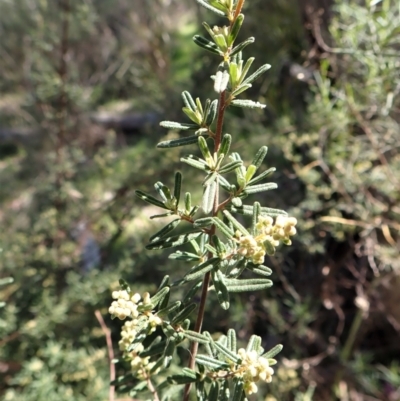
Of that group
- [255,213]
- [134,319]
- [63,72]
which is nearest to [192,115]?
[255,213]

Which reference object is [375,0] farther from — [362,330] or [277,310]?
[362,330]

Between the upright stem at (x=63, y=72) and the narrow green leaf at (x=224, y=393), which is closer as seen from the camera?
the narrow green leaf at (x=224, y=393)

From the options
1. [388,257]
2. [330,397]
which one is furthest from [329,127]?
[330,397]

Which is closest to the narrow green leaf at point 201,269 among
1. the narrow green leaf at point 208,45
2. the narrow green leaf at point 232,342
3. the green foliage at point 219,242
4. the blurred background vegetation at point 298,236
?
the green foliage at point 219,242

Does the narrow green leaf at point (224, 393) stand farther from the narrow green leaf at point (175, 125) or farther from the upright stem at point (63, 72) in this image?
the upright stem at point (63, 72)

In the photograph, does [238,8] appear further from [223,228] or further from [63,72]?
[63,72]

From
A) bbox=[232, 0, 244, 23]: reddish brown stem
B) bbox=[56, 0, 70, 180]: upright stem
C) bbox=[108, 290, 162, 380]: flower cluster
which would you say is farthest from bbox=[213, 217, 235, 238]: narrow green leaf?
bbox=[56, 0, 70, 180]: upright stem
